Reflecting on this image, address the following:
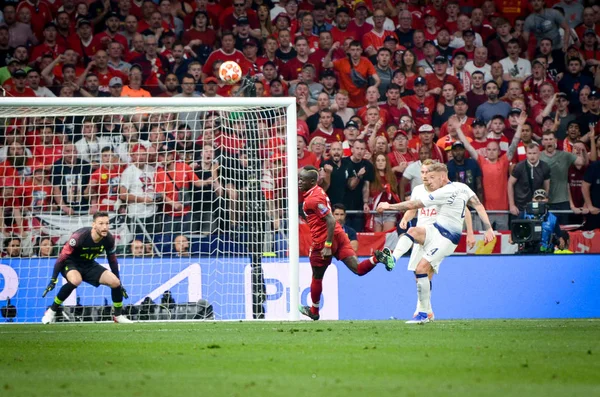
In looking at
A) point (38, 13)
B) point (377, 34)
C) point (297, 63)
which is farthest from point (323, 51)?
point (38, 13)

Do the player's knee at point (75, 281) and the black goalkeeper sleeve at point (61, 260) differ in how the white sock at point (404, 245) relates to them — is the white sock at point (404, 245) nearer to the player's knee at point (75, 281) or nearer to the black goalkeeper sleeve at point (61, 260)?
the player's knee at point (75, 281)

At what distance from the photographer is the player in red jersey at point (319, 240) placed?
12938 mm

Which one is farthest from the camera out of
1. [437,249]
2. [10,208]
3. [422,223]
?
[10,208]

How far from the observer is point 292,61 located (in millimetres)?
18969

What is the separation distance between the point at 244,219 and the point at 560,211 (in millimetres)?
5467

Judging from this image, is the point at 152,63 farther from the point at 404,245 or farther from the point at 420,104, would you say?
the point at 404,245

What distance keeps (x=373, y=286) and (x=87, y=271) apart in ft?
14.3

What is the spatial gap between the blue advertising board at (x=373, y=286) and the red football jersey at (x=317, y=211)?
156 cm

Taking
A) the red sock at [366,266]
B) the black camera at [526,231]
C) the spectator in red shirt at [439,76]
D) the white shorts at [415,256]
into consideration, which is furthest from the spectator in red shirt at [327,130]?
the white shorts at [415,256]

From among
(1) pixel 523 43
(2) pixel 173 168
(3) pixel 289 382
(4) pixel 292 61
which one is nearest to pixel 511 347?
(3) pixel 289 382

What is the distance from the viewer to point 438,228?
1249cm

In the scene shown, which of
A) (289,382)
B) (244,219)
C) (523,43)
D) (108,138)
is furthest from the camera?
(523,43)

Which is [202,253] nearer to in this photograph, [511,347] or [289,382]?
[511,347]

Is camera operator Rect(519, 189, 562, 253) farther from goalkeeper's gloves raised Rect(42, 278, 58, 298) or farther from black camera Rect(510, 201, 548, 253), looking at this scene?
goalkeeper's gloves raised Rect(42, 278, 58, 298)
